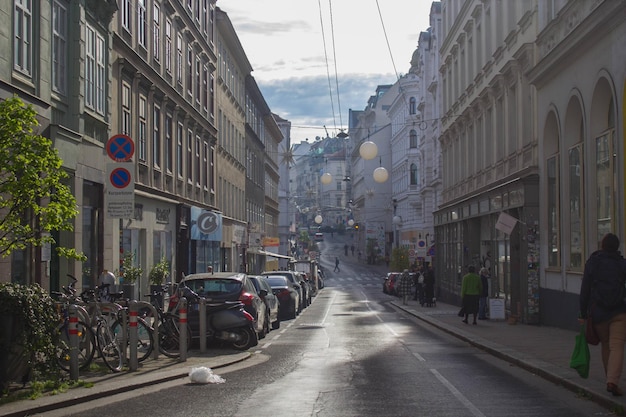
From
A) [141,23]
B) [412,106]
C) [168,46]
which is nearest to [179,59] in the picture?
[168,46]

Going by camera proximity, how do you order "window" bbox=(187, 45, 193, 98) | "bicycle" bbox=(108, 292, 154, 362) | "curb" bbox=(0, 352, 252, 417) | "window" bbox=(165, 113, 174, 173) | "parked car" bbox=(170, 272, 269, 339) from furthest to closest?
"window" bbox=(187, 45, 193, 98) → "window" bbox=(165, 113, 174, 173) → "parked car" bbox=(170, 272, 269, 339) → "bicycle" bbox=(108, 292, 154, 362) → "curb" bbox=(0, 352, 252, 417)

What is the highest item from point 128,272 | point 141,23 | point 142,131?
point 141,23

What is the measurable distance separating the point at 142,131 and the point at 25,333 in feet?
63.2

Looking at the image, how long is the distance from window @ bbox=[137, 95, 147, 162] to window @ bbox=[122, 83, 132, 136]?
1.32 meters

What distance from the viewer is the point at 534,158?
26359mm

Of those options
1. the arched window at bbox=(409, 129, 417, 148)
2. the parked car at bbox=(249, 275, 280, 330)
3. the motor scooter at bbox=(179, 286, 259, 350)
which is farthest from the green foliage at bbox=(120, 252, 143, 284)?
the arched window at bbox=(409, 129, 417, 148)

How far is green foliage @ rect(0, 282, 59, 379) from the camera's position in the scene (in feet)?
35.5

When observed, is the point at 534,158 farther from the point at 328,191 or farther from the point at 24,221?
Answer: the point at 328,191

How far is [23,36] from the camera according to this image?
17.3 meters

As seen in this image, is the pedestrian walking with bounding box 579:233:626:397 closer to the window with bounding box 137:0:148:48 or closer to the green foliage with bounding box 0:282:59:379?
the green foliage with bounding box 0:282:59:379

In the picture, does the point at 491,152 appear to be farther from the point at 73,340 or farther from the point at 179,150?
the point at 73,340

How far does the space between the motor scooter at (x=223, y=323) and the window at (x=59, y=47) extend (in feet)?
18.1

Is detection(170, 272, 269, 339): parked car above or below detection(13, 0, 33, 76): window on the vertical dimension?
below

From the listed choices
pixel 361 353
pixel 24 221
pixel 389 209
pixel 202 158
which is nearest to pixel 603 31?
pixel 361 353
